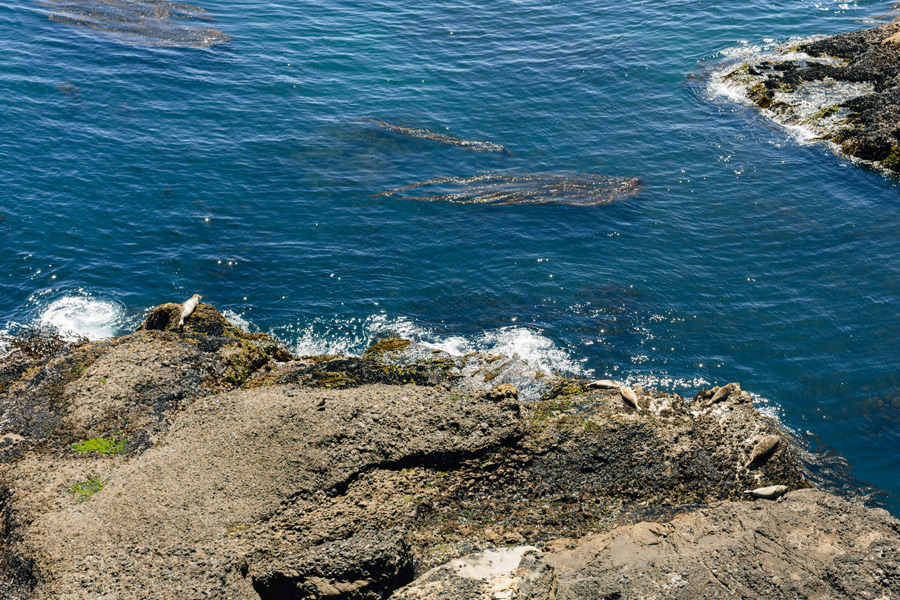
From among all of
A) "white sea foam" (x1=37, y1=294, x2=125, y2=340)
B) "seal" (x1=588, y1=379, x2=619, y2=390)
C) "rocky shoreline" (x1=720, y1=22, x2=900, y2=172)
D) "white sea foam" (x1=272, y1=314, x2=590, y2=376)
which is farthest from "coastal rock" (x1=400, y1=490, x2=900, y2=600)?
"rocky shoreline" (x1=720, y1=22, x2=900, y2=172)

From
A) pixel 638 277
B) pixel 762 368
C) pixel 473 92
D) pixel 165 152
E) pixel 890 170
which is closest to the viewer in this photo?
pixel 762 368

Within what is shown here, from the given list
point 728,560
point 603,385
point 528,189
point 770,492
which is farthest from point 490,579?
point 528,189

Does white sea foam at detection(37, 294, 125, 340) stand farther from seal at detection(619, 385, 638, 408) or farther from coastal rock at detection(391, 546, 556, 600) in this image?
seal at detection(619, 385, 638, 408)

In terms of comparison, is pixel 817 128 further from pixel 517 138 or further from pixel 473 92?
pixel 473 92

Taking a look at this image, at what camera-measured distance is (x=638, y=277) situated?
3206 cm

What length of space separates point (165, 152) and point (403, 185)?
15.7 meters

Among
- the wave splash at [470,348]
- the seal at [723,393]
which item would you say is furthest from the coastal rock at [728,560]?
the wave splash at [470,348]

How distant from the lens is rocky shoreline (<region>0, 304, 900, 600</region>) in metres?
15.6

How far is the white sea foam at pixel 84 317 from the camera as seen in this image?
29469mm

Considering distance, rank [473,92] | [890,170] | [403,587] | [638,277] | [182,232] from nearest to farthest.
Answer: [403,587]
[638,277]
[182,232]
[890,170]
[473,92]

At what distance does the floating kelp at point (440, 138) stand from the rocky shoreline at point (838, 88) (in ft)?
64.5

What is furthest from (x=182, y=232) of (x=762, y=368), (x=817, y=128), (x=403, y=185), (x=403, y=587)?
(x=817, y=128)

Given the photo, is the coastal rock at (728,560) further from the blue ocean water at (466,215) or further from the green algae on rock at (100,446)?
the green algae on rock at (100,446)

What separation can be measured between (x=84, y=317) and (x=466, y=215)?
20.0 m
